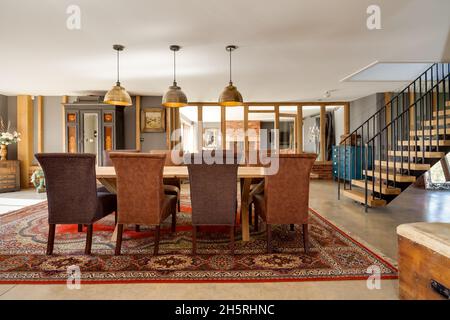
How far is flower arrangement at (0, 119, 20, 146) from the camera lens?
5.91 metres

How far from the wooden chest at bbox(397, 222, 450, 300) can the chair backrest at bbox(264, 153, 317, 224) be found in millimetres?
840

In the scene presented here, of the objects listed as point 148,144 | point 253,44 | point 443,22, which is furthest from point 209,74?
point 443,22

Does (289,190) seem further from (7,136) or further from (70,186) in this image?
(7,136)

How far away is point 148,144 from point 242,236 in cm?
487

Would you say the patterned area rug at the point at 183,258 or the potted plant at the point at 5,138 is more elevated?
the potted plant at the point at 5,138

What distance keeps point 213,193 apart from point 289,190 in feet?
2.25

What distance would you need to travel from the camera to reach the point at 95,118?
20.1ft

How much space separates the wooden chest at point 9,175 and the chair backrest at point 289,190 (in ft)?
21.0

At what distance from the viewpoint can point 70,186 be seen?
230cm

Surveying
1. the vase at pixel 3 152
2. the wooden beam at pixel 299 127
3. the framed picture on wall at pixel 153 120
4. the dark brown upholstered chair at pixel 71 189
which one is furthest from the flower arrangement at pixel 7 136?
the wooden beam at pixel 299 127

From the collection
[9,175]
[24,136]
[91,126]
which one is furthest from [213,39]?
[24,136]

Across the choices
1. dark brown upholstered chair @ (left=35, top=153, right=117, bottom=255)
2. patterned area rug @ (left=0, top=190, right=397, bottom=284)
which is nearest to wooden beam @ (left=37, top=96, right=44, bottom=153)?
patterned area rug @ (left=0, top=190, right=397, bottom=284)

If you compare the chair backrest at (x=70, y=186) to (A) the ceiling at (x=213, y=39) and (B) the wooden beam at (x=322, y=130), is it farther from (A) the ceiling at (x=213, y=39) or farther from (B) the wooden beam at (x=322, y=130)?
(B) the wooden beam at (x=322, y=130)

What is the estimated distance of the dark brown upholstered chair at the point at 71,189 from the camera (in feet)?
7.39
